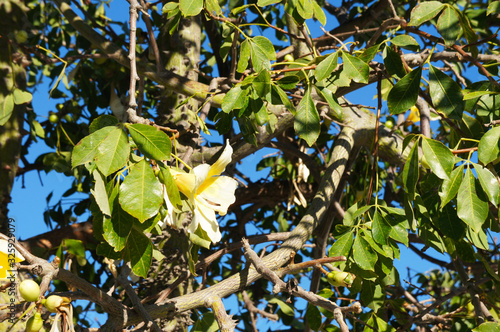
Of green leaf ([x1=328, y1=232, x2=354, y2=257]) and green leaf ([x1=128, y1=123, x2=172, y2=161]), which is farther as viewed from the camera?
green leaf ([x1=328, y1=232, x2=354, y2=257])

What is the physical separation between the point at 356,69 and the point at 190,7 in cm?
43

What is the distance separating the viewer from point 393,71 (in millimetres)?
1207

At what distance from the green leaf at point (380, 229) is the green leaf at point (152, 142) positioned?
1.67 ft

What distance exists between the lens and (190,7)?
122cm

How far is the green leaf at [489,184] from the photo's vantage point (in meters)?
0.97

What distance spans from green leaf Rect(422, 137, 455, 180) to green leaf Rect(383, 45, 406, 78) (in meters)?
0.27

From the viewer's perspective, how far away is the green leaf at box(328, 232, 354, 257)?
3.66 ft

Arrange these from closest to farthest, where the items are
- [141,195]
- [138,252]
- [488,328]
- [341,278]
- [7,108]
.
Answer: [141,195], [138,252], [488,328], [341,278], [7,108]

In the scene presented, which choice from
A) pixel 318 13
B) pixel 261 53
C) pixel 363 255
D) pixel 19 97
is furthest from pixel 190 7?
pixel 19 97

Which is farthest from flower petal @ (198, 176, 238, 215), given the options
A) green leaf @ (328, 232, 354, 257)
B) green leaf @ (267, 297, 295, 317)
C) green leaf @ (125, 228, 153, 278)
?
green leaf @ (267, 297, 295, 317)

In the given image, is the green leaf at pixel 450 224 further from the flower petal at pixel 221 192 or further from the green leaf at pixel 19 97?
the green leaf at pixel 19 97

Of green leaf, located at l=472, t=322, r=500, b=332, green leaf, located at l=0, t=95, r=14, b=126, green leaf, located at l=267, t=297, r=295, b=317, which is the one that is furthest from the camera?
green leaf, located at l=267, t=297, r=295, b=317

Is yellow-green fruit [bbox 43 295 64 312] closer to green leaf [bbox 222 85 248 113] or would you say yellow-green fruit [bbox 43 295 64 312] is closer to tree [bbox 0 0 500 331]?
tree [bbox 0 0 500 331]

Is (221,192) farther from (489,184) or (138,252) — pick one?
(489,184)
